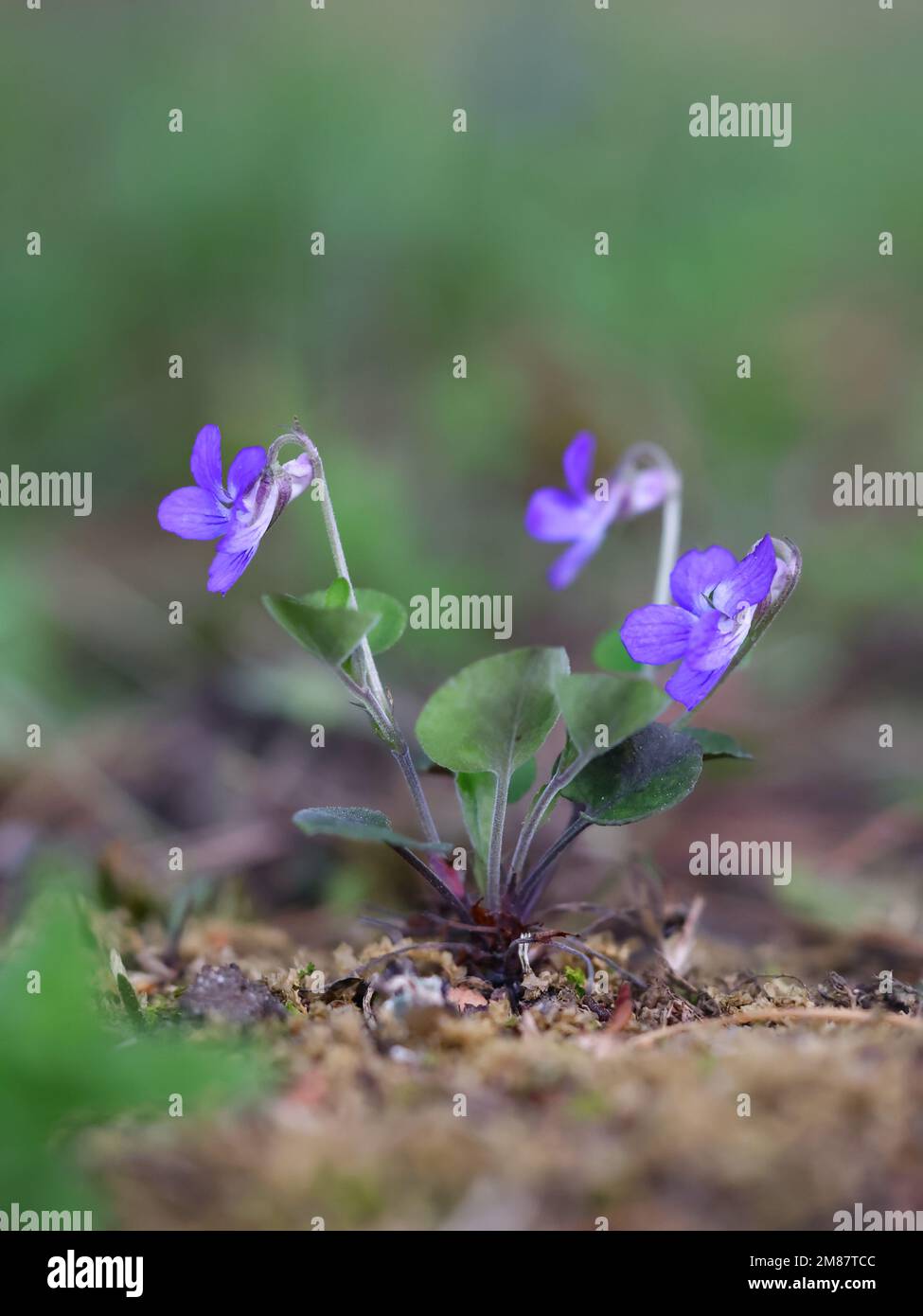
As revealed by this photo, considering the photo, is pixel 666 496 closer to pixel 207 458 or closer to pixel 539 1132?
pixel 207 458

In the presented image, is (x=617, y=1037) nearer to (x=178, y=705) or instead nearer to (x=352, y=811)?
(x=352, y=811)

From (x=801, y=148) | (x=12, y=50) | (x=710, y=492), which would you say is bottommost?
(x=710, y=492)

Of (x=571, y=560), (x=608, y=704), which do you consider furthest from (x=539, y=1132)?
(x=571, y=560)

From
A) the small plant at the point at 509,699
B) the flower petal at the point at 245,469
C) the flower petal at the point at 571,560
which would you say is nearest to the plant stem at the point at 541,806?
the small plant at the point at 509,699

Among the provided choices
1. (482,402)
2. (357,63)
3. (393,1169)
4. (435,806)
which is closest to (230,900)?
(435,806)

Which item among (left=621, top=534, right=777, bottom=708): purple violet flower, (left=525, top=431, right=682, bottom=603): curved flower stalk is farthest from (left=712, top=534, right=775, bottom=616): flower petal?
(left=525, top=431, right=682, bottom=603): curved flower stalk

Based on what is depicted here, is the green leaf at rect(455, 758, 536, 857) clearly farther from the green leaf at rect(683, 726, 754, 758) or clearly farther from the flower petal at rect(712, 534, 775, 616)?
the flower petal at rect(712, 534, 775, 616)
